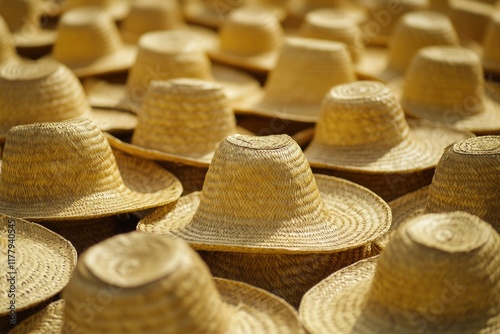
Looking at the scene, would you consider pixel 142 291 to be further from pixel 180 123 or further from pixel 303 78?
pixel 303 78

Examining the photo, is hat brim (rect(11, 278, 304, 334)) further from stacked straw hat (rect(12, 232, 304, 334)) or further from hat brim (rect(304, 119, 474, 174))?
hat brim (rect(304, 119, 474, 174))

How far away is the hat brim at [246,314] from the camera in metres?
3.07

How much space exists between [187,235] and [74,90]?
1721 mm

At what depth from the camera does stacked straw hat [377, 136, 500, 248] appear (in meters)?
3.78

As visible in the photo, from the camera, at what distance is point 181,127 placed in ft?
15.5

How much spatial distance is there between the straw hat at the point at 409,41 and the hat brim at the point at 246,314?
3365mm

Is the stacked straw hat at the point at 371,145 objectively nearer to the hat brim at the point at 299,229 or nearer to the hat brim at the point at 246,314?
the hat brim at the point at 299,229

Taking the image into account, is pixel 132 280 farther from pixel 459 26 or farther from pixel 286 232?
pixel 459 26

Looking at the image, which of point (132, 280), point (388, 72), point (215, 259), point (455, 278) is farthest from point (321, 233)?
point (388, 72)

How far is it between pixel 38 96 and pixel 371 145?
2060mm

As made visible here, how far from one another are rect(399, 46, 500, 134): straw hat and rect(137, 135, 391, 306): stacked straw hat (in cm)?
174

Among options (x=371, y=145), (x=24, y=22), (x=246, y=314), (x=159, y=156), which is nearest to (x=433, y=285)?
(x=246, y=314)

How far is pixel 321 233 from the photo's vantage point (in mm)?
3838

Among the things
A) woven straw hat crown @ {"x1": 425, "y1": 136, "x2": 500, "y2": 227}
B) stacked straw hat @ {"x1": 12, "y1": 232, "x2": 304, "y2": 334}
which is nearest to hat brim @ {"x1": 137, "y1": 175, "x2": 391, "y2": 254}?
woven straw hat crown @ {"x1": 425, "y1": 136, "x2": 500, "y2": 227}
